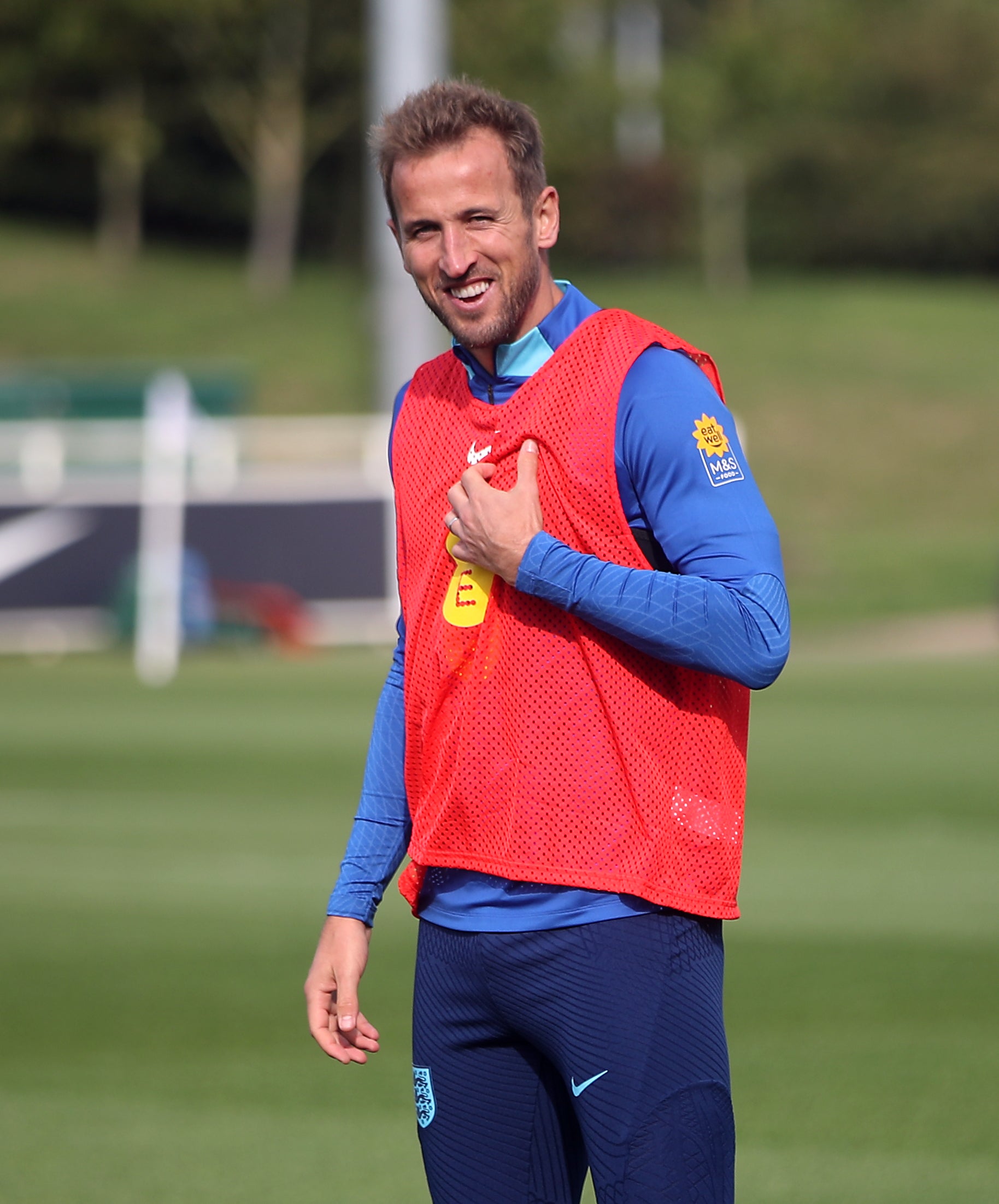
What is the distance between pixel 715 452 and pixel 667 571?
7.6 inches

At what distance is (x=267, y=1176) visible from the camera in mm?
4660

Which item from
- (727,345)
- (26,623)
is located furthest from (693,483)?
(727,345)

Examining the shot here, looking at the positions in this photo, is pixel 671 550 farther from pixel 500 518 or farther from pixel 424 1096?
pixel 424 1096

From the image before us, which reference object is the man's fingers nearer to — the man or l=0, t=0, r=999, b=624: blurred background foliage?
the man

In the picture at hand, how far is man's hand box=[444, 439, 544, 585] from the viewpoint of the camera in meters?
2.37

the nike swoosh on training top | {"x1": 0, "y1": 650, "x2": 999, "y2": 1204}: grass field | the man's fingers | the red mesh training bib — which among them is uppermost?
the man's fingers

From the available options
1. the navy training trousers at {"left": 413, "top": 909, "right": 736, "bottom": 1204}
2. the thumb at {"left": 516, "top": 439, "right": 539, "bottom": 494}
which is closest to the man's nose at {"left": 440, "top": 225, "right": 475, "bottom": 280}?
the thumb at {"left": 516, "top": 439, "right": 539, "bottom": 494}

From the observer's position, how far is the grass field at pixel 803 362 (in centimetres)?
2648

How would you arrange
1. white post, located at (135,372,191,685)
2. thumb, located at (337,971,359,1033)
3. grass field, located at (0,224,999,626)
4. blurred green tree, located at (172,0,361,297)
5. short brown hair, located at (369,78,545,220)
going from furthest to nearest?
blurred green tree, located at (172,0,361,297), grass field, located at (0,224,999,626), white post, located at (135,372,191,685), thumb, located at (337,971,359,1033), short brown hair, located at (369,78,545,220)

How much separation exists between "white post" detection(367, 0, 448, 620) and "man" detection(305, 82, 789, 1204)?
14.8m

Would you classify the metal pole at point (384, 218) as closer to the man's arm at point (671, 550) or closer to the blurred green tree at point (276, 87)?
the man's arm at point (671, 550)

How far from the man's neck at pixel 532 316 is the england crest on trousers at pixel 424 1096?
3.30 ft

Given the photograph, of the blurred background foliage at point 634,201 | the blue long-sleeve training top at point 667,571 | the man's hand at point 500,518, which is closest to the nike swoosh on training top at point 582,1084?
the blue long-sleeve training top at point 667,571

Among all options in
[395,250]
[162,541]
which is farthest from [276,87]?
[162,541]
